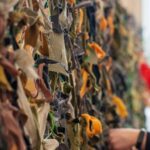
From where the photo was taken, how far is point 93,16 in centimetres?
125

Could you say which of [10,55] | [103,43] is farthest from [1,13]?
[103,43]

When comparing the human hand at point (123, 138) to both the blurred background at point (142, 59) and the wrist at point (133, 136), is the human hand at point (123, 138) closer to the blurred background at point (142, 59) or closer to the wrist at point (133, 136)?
the wrist at point (133, 136)

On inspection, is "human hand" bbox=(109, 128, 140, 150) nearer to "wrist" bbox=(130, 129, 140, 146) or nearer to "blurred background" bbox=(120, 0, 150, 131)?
"wrist" bbox=(130, 129, 140, 146)

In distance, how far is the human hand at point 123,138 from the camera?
1.41 meters

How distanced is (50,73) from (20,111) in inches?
9.5

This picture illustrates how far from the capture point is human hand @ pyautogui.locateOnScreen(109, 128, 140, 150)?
4.63ft

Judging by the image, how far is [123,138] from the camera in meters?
1.43

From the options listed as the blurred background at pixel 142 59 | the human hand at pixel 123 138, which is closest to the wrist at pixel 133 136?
the human hand at pixel 123 138

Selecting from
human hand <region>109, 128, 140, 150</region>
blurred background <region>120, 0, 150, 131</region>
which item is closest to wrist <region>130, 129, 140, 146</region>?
human hand <region>109, 128, 140, 150</region>

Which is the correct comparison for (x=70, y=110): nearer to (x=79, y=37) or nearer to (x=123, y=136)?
(x=79, y=37)

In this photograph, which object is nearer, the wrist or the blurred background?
the wrist

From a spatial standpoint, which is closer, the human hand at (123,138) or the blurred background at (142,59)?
the human hand at (123,138)

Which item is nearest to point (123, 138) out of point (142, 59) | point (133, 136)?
point (133, 136)

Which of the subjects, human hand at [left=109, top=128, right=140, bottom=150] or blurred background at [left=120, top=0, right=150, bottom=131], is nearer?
human hand at [left=109, top=128, right=140, bottom=150]
